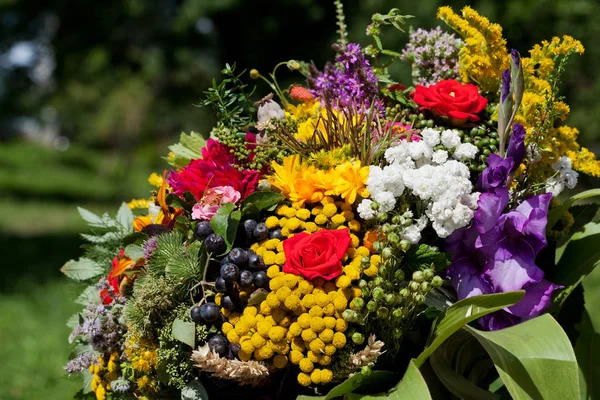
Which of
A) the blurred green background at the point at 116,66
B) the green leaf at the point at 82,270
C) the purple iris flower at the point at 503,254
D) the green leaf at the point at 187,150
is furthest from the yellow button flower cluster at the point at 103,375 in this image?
the blurred green background at the point at 116,66

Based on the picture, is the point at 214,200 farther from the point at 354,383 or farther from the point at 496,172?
the point at 496,172

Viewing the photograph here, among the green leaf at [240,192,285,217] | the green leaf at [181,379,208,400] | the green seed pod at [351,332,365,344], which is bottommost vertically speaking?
the green seed pod at [351,332,365,344]

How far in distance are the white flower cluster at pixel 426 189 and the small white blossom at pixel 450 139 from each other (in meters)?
0.04

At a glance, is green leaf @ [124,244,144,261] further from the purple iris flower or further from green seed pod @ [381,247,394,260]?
the purple iris flower

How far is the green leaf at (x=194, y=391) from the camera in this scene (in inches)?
50.5

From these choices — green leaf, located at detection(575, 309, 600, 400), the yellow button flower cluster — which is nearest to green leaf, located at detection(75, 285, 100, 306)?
the yellow button flower cluster

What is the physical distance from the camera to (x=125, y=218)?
172cm

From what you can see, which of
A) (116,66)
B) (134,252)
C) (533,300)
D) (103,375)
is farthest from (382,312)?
(116,66)

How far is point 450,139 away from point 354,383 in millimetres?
516

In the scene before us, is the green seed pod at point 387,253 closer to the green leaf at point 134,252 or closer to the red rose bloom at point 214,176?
the red rose bloom at point 214,176

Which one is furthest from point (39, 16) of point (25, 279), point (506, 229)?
point (506, 229)

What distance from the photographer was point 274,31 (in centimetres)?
942

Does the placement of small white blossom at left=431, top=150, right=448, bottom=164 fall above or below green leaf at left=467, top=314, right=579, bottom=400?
above

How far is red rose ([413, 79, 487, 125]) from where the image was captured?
1.43 metres
